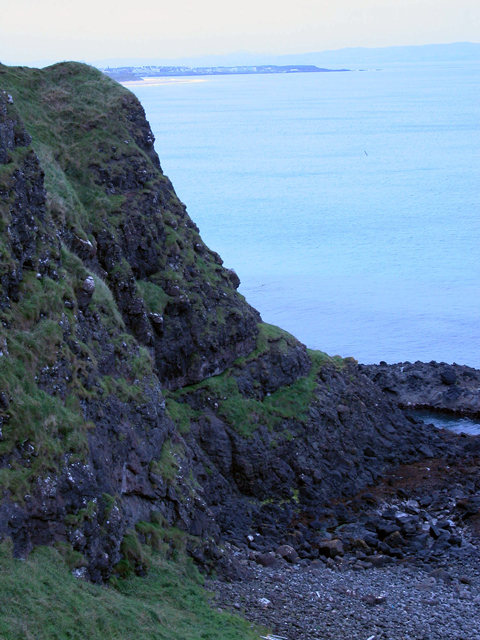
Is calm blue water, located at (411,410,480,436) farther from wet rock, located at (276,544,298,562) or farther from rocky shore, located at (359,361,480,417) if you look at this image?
wet rock, located at (276,544,298,562)

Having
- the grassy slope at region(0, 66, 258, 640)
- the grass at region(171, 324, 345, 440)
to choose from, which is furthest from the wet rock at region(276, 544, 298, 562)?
the grass at region(171, 324, 345, 440)

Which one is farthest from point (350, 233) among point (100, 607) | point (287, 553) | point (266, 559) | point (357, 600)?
point (100, 607)

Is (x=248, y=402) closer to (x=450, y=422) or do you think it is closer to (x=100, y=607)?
(x=450, y=422)

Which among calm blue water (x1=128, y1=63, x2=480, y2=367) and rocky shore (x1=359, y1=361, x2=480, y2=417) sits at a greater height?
calm blue water (x1=128, y1=63, x2=480, y2=367)

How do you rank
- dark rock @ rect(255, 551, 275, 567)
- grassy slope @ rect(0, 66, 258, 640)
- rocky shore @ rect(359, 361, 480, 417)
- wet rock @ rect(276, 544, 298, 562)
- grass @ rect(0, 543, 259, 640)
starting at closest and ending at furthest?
grass @ rect(0, 543, 259, 640) → grassy slope @ rect(0, 66, 258, 640) → dark rock @ rect(255, 551, 275, 567) → wet rock @ rect(276, 544, 298, 562) → rocky shore @ rect(359, 361, 480, 417)

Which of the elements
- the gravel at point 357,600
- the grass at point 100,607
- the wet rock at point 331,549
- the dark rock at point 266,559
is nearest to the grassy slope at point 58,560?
the grass at point 100,607

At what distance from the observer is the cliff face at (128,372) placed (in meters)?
26.2

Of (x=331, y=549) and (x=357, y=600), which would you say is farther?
(x=331, y=549)

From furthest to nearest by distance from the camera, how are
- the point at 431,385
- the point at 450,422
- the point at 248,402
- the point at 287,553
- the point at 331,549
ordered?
the point at 431,385 → the point at 450,422 → the point at 248,402 → the point at 331,549 → the point at 287,553

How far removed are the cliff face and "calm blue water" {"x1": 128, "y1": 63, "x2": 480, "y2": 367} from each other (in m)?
23.6

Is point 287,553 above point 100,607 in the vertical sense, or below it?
below

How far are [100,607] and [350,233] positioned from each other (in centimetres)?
10032

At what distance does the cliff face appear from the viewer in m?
26.2

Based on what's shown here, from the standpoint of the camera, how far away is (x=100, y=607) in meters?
23.0
